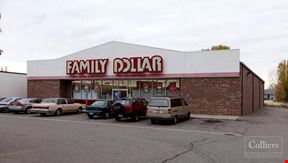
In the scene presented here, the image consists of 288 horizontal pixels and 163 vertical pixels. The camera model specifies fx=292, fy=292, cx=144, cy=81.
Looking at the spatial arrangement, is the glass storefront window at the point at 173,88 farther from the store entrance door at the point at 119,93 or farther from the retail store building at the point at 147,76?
the store entrance door at the point at 119,93

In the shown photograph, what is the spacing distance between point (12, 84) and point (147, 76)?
1943 cm

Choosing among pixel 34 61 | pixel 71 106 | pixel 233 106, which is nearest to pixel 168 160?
pixel 233 106

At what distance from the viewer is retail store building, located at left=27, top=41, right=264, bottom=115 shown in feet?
81.3

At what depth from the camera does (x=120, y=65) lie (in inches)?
1152

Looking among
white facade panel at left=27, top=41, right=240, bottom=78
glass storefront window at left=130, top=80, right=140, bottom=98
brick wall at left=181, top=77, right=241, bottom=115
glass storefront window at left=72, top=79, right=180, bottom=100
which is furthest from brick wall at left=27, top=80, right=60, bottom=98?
brick wall at left=181, top=77, right=241, bottom=115

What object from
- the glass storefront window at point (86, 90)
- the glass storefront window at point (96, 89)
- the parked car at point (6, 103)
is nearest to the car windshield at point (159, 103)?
the glass storefront window at point (96, 89)

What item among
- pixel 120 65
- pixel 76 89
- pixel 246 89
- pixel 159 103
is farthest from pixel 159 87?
pixel 76 89

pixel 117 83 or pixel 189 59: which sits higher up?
pixel 189 59

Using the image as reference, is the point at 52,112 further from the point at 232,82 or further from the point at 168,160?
the point at 168,160

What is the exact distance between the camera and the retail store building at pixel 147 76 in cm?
2477

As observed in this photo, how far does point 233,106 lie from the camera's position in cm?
2438

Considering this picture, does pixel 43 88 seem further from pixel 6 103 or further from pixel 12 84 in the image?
pixel 6 103

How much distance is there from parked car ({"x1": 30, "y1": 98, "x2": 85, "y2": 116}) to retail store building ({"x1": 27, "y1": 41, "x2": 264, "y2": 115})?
214 inches

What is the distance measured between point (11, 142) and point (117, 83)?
1982 centimetres
